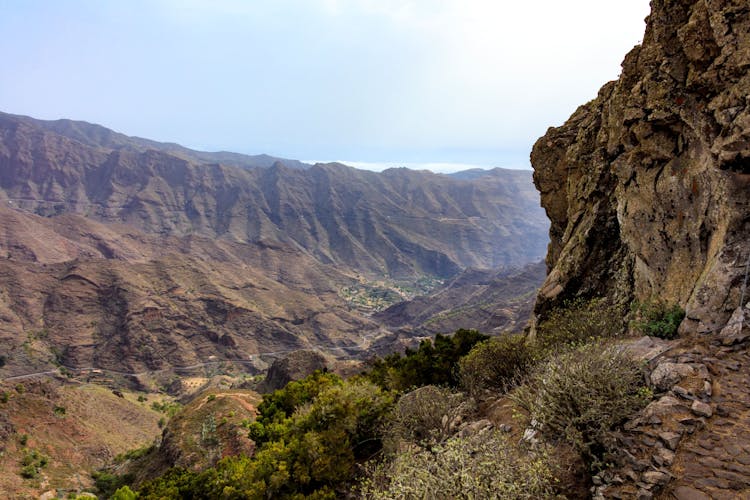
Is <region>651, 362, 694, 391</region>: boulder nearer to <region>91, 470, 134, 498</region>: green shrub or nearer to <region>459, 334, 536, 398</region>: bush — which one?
<region>459, 334, 536, 398</region>: bush

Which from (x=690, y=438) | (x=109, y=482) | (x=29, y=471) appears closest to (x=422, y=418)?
(x=690, y=438)

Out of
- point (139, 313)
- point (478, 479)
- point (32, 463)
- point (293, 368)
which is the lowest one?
point (139, 313)

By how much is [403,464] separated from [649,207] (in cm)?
1196

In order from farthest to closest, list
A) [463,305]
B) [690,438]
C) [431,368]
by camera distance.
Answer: [463,305] < [431,368] < [690,438]

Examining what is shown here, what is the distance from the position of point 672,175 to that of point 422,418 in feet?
35.3

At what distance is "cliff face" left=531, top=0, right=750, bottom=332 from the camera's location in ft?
30.1

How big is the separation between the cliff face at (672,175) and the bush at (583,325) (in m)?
0.99

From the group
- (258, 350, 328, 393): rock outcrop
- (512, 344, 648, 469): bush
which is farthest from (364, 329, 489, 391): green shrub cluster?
(258, 350, 328, 393): rock outcrop

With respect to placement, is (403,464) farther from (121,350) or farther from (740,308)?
(121,350)

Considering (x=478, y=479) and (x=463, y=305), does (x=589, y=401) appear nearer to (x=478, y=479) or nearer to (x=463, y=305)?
(x=478, y=479)

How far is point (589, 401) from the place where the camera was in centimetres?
624

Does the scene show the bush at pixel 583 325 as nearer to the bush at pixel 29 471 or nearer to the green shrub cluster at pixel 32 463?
the bush at pixel 29 471

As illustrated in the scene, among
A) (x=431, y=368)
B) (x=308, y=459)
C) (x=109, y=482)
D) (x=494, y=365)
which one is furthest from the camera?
(x=109, y=482)

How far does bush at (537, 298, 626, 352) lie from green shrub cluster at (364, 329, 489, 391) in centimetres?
546
